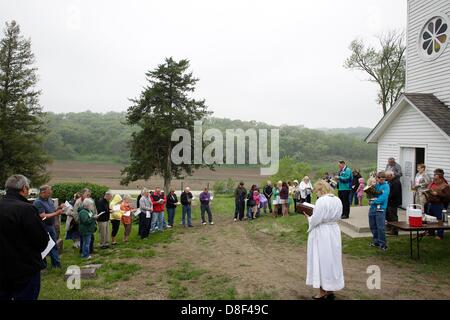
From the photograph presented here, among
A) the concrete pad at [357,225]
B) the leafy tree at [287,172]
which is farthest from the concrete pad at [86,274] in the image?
the leafy tree at [287,172]

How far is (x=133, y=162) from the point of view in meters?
30.1

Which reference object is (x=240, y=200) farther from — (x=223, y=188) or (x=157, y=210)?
(x=223, y=188)

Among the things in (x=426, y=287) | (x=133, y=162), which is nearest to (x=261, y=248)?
(x=426, y=287)

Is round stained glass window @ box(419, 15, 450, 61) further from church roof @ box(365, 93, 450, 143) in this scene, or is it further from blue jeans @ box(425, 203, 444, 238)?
blue jeans @ box(425, 203, 444, 238)

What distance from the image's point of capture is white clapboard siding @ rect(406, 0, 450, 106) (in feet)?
41.8

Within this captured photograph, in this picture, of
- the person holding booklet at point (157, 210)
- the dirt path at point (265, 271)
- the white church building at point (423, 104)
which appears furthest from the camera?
the person holding booklet at point (157, 210)

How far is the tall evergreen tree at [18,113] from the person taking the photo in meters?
25.9

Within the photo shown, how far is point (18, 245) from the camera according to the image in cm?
407

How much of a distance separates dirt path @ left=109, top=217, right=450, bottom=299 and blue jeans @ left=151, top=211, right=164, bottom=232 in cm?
203

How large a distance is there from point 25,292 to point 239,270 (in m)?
4.64

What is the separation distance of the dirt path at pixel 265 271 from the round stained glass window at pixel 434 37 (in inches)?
382

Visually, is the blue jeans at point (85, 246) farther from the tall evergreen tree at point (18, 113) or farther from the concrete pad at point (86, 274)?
the tall evergreen tree at point (18, 113)

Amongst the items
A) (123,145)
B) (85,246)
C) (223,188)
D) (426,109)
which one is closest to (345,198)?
(426,109)
